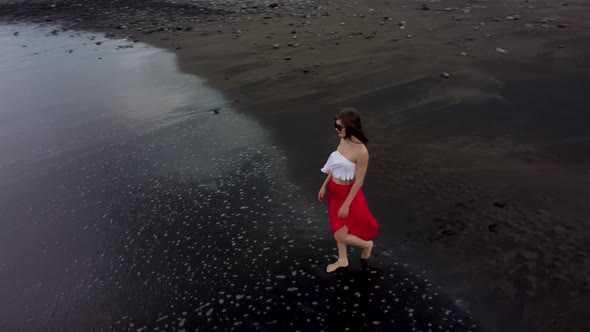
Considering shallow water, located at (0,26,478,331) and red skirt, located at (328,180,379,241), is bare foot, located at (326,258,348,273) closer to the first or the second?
shallow water, located at (0,26,478,331)

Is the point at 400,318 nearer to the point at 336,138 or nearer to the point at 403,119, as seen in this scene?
the point at 336,138

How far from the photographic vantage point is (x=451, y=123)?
5973 mm

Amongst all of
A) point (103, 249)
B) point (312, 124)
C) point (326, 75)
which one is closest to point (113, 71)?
point (326, 75)

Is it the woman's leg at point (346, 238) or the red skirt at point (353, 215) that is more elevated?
the red skirt at point (353, 215)

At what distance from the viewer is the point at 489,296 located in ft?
11.0

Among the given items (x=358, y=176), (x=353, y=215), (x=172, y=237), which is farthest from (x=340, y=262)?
(x=172, y=237)

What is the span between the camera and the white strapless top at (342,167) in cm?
337

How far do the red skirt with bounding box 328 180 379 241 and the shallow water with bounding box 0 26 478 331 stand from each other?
384mm

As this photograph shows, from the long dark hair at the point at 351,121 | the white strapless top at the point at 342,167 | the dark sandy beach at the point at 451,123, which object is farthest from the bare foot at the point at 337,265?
the long dark hair at the point at 351,121

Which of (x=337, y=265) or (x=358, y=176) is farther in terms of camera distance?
(x=337, y=265)

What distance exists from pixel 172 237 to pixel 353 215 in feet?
6.21

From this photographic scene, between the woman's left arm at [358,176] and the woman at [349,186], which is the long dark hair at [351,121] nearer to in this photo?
the woman at [349,186]

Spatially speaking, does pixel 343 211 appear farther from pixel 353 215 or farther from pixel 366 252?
pixel 366 252

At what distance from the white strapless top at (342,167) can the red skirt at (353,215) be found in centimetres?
10
